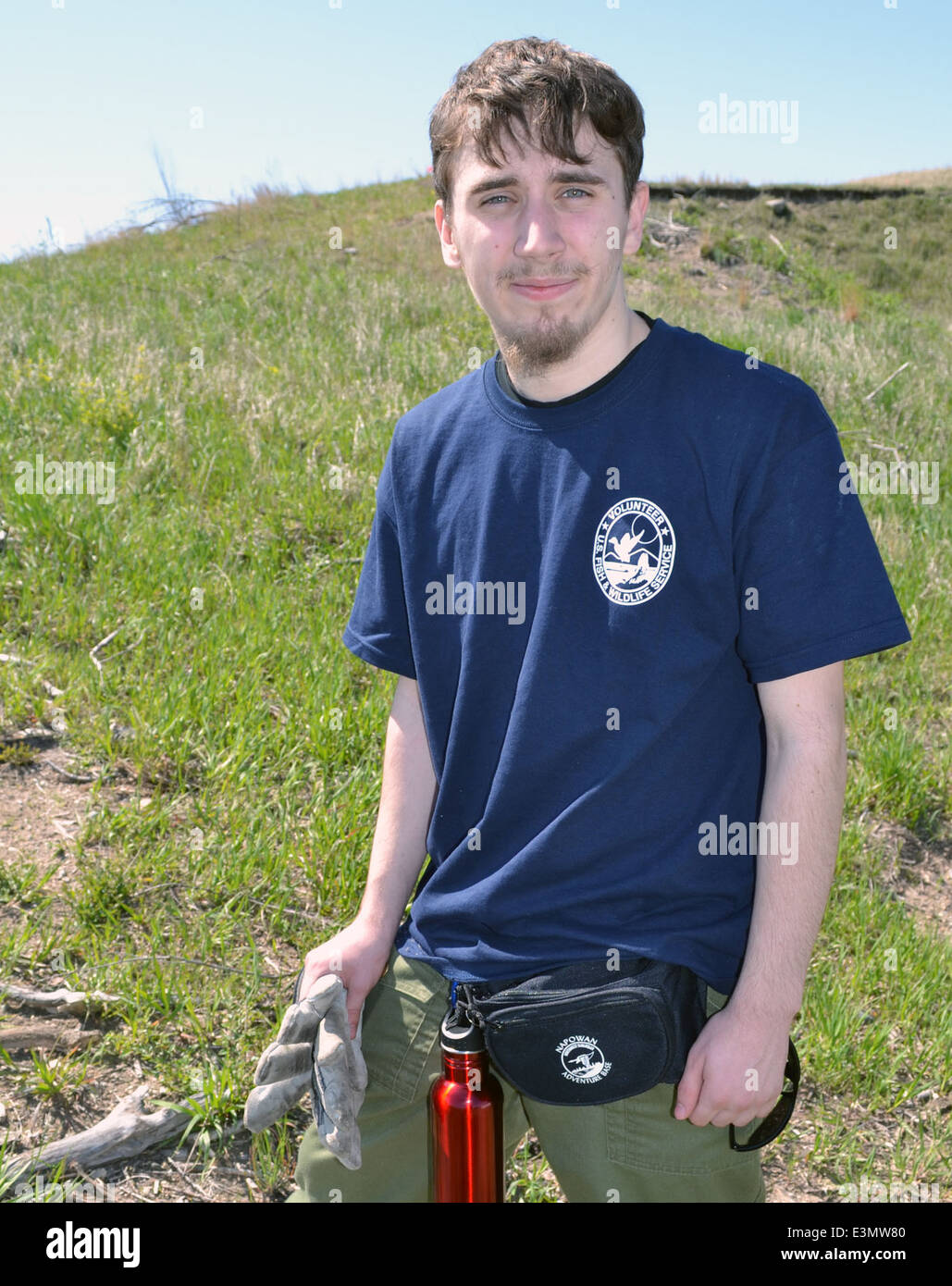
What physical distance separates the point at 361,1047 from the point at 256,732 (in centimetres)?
202

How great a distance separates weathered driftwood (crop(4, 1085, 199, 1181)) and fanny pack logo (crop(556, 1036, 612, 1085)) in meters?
1.34

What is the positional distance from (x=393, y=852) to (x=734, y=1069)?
896 mm

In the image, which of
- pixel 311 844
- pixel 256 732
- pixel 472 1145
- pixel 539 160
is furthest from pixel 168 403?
pixel 472 1145

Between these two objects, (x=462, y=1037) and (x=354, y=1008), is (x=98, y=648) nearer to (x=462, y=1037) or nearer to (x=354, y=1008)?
(x=354, y=1008)

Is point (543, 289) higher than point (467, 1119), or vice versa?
point (543, 289)

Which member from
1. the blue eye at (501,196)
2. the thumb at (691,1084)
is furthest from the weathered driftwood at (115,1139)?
the blue eye at (501,196)

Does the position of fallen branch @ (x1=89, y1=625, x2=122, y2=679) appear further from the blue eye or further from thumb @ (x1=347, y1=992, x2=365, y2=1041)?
the blue eye

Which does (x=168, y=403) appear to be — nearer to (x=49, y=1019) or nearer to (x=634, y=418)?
(x=49, y=1019)

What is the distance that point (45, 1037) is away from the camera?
2.88 metres

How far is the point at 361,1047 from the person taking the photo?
224cm
